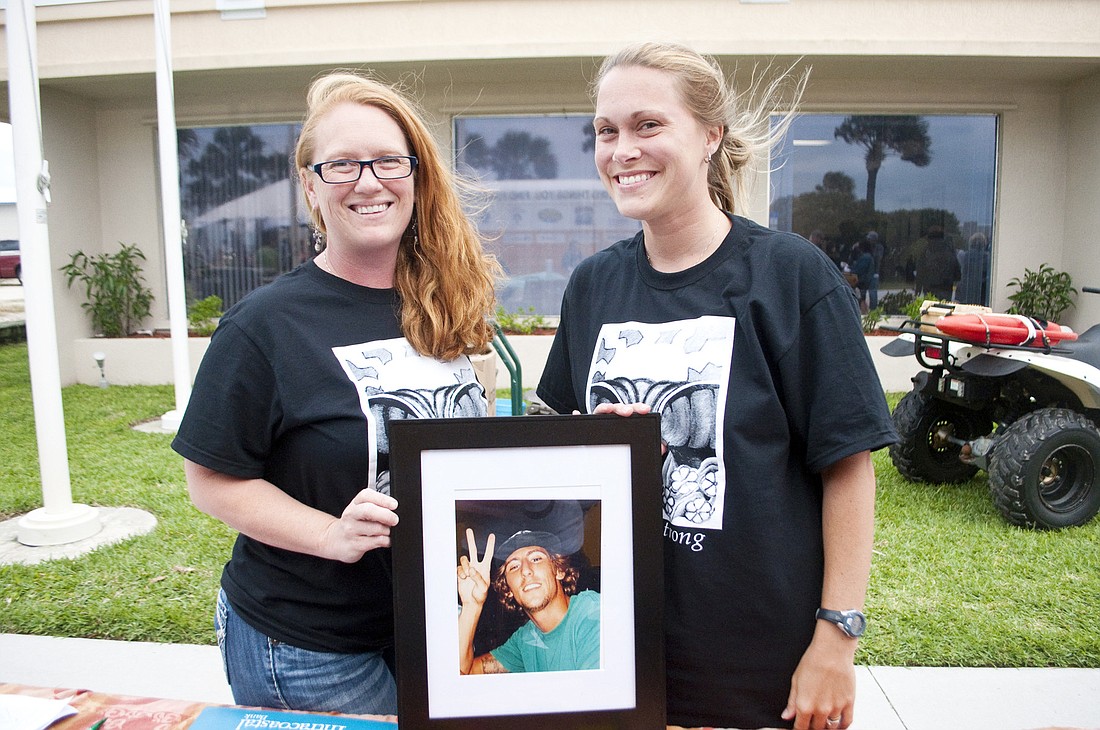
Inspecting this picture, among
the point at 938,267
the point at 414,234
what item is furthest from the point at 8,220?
the point at 938,267

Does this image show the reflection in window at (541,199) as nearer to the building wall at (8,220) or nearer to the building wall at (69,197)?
the building wall at (69,197)

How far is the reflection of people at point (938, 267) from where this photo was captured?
32.4ft

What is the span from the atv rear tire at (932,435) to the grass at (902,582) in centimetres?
13

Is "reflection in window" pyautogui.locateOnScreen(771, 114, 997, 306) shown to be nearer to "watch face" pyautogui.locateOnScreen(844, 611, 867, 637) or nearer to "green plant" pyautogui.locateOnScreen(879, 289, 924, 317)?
"green plant" pyautogui.locateOnScreen(879, 289, 924, 317)

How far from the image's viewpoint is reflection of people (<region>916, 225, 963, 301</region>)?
32.4 ft

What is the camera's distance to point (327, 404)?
1.43m

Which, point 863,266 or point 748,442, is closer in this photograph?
point 748,442

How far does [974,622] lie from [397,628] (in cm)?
332

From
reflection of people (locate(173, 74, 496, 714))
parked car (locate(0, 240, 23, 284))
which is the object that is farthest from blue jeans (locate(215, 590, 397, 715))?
parked car (locate(0, 240, 23, 284))

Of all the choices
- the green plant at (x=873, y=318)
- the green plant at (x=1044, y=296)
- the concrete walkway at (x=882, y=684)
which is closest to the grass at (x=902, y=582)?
the concrete walkway at (x=882, y=684)

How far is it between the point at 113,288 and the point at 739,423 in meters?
10.5

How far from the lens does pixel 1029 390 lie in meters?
4.98

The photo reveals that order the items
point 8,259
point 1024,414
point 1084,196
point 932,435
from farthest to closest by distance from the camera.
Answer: point 1084,196, point 8,259, point 932,435, point 1024,414

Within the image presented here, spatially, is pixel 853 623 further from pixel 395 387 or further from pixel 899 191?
pixel 899 191
